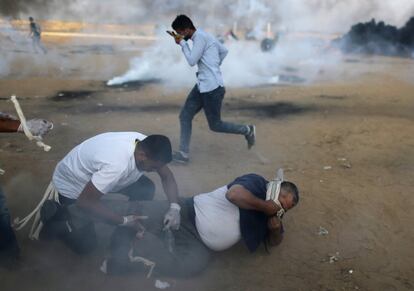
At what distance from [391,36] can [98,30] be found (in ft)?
56.1

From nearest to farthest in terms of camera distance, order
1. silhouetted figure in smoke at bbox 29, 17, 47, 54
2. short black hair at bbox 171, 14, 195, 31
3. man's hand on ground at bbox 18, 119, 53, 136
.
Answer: man's hand on ground at bbox 18, 119, 53, 136
short black hair at bbox 171, 14, 195, 31
silhouetted figure in smoke at bbox 29, 17, 47, 54

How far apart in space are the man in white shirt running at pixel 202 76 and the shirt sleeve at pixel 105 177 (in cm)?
223

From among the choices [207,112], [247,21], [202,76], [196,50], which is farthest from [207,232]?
[247,21]

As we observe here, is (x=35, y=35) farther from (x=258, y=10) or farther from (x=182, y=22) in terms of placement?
(x=182, y=22)

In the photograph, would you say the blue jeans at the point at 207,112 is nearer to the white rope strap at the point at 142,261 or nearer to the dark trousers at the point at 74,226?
the dark trousers at the point at 74,226

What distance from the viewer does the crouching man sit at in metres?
2.99

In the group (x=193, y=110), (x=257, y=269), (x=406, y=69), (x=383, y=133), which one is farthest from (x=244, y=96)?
(x=406, y=69)

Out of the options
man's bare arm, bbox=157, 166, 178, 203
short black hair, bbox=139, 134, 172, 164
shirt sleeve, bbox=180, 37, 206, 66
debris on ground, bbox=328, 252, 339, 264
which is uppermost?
shirt sleeve, bbox=180, 37, 206, 66

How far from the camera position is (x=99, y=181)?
2863mm

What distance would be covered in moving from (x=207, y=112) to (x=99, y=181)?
7.82ft

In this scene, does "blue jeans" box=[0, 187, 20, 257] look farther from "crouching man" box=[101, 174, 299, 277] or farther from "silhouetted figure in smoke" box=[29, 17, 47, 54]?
"silhouetted figure in smoke" box=[29, 17, 47, 54]

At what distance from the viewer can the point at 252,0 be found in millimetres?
15656

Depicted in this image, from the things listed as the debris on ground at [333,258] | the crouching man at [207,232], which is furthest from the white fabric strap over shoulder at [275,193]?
the debris on ground at [333,258]

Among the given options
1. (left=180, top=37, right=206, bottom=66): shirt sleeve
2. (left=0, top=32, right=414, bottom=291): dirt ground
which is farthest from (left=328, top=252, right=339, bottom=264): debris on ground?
(left=180, top=37, right=206, bottom=66): shirt sleeve
